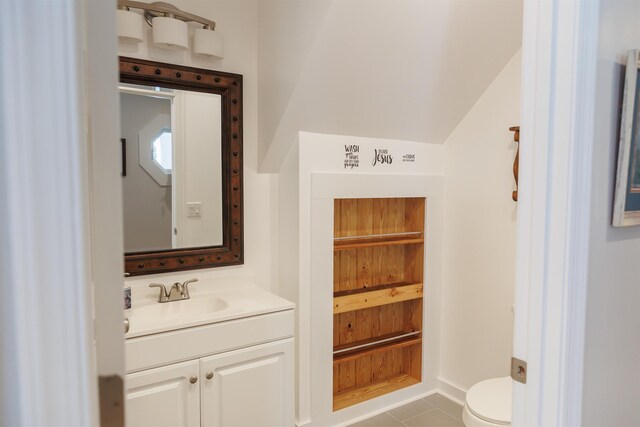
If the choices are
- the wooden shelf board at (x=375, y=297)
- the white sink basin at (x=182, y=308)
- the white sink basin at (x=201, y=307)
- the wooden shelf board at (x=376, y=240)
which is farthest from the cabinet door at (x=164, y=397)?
the wooden shelf board at (x=376, y=240)

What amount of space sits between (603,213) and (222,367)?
1.61 meters

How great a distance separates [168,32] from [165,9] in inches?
4.1

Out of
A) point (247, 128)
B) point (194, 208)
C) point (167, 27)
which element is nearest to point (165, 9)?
point (167, 27)

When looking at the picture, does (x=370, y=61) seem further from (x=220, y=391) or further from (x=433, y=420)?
(x=433, y=420)

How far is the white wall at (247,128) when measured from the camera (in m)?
2.24

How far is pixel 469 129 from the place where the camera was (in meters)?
2.83

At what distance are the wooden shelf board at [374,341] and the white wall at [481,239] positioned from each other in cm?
27

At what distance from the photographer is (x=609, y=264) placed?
3.80 feet

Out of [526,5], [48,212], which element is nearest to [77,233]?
[48,212]

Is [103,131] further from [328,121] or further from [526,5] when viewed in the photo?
[328,121]

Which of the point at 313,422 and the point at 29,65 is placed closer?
the point at 29,65

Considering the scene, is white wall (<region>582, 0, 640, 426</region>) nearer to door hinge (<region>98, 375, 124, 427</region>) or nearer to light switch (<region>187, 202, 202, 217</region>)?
door hinge (<region>98, 375, 124, 427</region>)

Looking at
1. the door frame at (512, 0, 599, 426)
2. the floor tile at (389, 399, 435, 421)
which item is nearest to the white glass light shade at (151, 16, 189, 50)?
the door frame at (512, 0, 599, 426)

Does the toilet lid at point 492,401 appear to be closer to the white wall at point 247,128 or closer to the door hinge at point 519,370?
the door hinge at point 519,370
